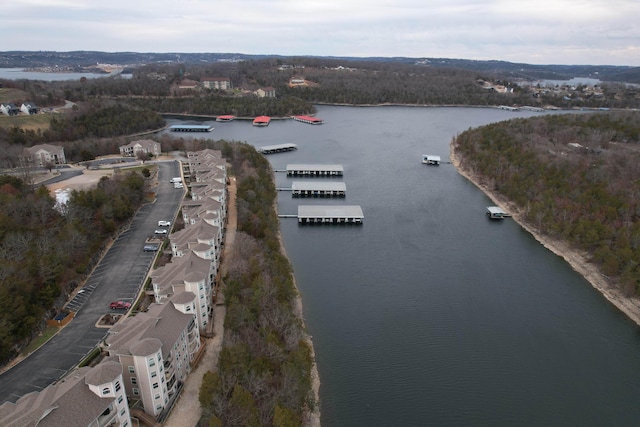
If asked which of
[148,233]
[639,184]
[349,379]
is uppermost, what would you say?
[639,184]

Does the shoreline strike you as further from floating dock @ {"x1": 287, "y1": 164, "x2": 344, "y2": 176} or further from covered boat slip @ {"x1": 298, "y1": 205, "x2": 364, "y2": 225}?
floating dock @ {"x1": 287, "y1": 164, "x2": 344, "y2": 176}

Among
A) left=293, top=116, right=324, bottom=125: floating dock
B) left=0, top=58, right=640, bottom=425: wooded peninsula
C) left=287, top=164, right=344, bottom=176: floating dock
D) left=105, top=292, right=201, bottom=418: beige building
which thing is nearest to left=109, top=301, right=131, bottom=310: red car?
left=0, top=58, right=640, bottom=425: wooded peninsula

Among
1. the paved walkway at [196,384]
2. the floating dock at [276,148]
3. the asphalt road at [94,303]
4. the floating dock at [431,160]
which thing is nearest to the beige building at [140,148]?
the asphalt road at [94,303]

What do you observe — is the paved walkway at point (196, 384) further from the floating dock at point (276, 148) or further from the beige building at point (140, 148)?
the floating dock at point (276, 148)

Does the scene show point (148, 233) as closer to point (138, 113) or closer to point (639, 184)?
point (639, 184)

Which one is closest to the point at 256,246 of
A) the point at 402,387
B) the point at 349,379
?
the point at 349,379

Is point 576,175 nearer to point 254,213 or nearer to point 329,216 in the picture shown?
point 329,216
